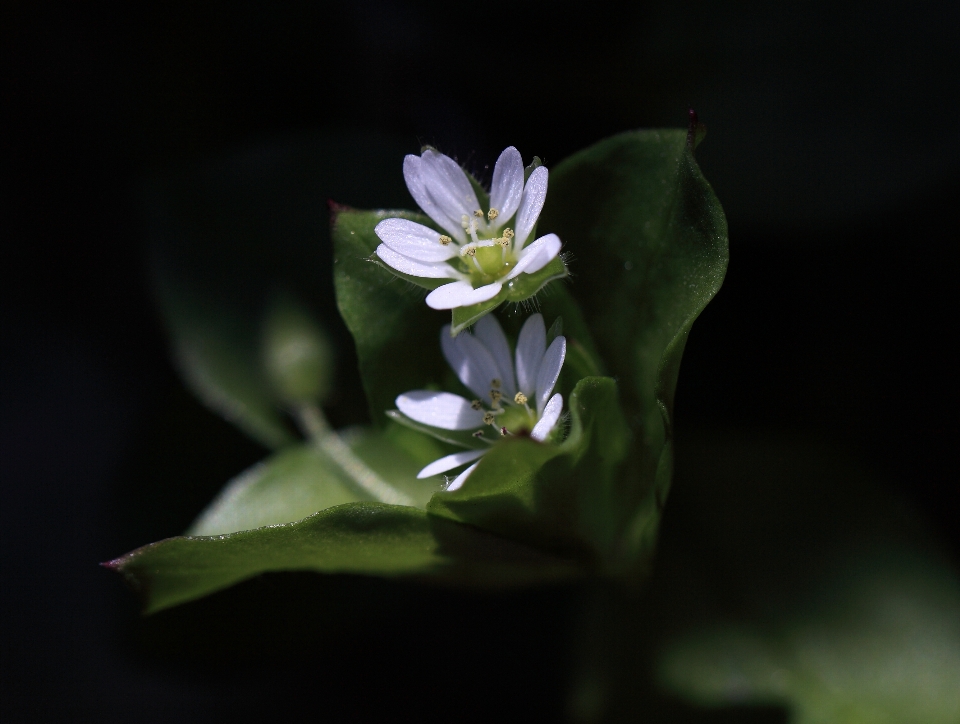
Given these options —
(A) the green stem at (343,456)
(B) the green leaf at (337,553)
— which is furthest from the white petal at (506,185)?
(A) the green stem at (343,456)

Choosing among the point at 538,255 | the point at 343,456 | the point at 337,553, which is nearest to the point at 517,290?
the point at 538,255

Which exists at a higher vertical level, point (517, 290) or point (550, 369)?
point (517, 290)

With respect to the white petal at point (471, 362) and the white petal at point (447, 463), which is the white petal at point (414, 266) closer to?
the white petal at point (471, 362)

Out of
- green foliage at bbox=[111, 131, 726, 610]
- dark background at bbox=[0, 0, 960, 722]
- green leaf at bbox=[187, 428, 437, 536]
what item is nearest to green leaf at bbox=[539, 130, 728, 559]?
green foliage at bbox=[111, 131, 726, 610]

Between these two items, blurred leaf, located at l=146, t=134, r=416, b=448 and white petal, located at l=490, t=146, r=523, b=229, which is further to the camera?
blurred leaf, located at l=146, t=134, r=416, b=448

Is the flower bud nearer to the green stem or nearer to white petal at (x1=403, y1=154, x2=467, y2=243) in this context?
the green stem

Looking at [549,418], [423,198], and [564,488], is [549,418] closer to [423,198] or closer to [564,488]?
Answer: [564,488]

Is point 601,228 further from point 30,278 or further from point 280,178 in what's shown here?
point 30,278

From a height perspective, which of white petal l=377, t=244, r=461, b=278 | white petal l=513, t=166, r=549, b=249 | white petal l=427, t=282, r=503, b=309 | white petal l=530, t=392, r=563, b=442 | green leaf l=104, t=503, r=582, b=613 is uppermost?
white petal l=513, t=166, r=549, b=249
